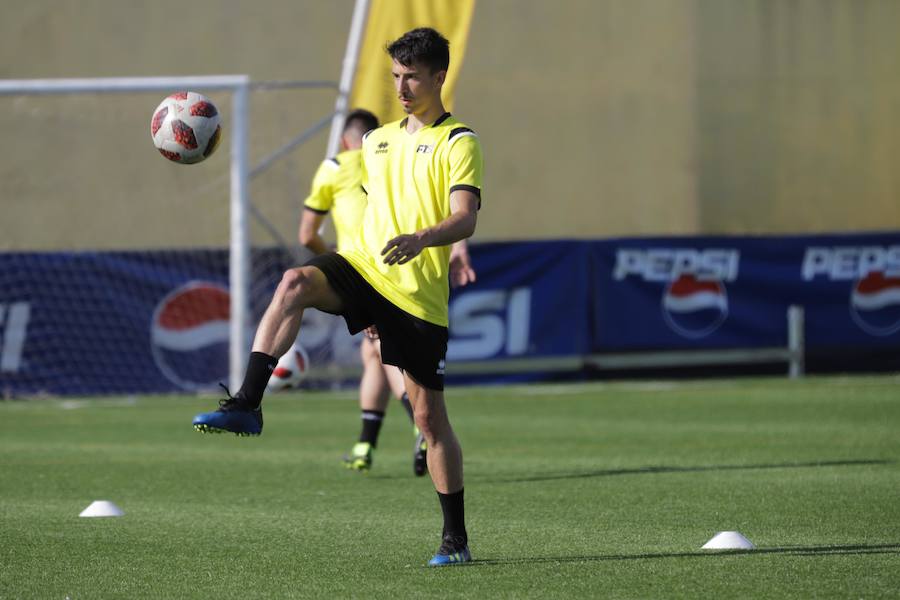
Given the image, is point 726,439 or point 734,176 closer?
point 726,439

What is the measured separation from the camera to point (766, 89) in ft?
87.8

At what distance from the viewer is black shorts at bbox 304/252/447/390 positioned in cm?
662

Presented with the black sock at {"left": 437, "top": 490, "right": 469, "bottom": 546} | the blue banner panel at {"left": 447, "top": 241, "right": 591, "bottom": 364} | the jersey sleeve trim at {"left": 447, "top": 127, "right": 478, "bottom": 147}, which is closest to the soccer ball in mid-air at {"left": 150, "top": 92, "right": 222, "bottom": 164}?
the jersey sleeve trim at {"left": 447, "top": 127, "right": 478, "bottom": 147}

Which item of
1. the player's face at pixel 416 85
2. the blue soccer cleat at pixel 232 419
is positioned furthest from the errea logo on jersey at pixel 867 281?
the blue soccer cleat at pixel 232 419

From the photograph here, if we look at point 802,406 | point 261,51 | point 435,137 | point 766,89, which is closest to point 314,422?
point 802,406

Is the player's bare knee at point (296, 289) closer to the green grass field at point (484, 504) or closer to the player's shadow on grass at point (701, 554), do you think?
the green grass field at point (484, 504)

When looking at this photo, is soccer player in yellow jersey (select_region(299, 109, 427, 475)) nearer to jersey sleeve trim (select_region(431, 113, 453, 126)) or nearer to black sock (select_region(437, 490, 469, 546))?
jersey sleeve trim (select_region(431, 113, 453, 126))

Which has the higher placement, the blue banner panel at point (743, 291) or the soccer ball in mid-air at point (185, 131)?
the soccer ball in mid-air at point (185, 131)

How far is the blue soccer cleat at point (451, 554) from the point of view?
658cm

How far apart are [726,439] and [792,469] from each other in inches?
90.1

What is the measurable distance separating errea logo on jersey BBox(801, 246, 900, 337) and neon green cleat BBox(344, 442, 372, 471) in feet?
34.4

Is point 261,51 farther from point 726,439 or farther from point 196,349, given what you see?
point 726,439

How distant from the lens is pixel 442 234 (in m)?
6.36

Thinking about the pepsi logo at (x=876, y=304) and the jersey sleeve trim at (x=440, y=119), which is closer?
the jersey sleeve trim at (x=440, y=119)
